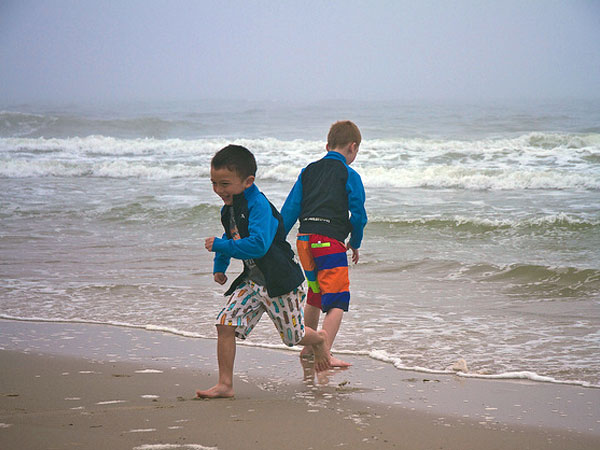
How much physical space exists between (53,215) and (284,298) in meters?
9.09

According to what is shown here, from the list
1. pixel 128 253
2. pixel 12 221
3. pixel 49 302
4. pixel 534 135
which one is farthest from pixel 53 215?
pixel 534 135

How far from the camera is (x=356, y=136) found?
423cm

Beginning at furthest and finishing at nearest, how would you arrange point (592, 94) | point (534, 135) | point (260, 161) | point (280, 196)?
point (592, 94) → point (534, 135) → point (260, 161) → point (280, 196)

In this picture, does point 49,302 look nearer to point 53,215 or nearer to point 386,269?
point 386,269

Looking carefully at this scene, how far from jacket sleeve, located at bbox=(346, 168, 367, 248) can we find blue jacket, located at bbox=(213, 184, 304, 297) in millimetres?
890

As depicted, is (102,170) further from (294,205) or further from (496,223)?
(294,205)

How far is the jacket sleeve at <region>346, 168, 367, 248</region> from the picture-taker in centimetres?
412

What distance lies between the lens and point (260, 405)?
A: 10.5 ft

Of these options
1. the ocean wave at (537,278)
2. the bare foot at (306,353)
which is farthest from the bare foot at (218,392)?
the ocean wave at (537,278)

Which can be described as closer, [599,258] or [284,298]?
[284,298]

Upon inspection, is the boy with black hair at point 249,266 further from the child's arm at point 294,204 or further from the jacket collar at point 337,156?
the jacket collar at point 337,156

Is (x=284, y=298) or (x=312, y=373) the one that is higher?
(x=284, y=298)

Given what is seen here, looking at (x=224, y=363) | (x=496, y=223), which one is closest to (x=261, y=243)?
(x=224, y=363)

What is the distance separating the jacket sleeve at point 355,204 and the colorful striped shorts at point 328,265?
15cm
